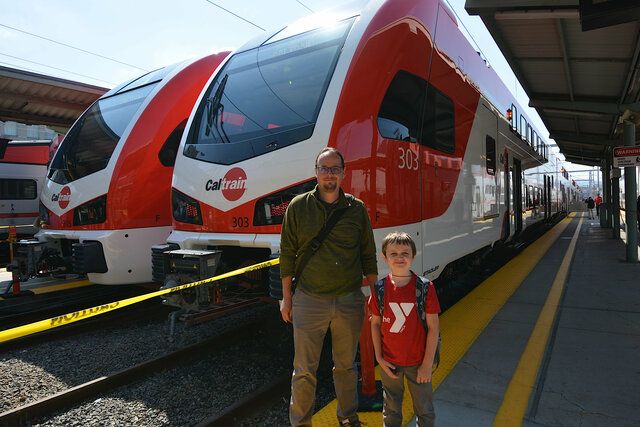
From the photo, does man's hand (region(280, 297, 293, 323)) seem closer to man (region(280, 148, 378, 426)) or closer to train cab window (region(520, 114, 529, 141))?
man (region(280, 148, 378, 426))

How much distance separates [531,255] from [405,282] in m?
8.61

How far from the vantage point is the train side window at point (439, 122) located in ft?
13.3

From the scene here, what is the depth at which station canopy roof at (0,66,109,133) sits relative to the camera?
356 inches

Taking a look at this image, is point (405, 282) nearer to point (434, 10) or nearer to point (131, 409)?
point (131, 409)

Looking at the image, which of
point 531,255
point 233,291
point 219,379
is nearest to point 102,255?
point 233,291

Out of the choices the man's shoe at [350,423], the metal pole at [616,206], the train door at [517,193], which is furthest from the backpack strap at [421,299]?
the metal pole at [616,206]

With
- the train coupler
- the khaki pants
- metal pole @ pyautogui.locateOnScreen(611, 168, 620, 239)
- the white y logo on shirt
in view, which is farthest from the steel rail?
metal pole @ pyautogui.locateOnScreen(611, 168, 620, 239)

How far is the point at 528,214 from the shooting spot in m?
10.1

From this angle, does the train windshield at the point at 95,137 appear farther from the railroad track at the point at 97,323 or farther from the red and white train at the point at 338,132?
the railroad track at the point at 97,323

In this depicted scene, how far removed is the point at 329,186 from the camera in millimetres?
2389

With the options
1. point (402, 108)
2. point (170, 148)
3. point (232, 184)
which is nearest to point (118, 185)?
point (170, 148)

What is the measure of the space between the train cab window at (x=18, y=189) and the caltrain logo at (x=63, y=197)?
790 centimetres

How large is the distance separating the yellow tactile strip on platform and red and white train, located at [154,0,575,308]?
67 cm

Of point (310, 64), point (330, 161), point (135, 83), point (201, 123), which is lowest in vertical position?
point (330, 161)
